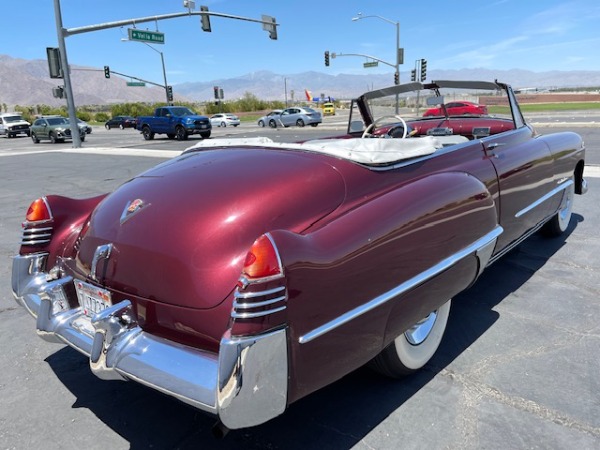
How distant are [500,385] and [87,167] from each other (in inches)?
457

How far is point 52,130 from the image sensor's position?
24.2m

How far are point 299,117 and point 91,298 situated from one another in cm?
2779

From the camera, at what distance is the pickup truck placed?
2222cm

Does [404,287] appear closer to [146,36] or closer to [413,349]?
[413,349]

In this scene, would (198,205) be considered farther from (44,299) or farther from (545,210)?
(545,210)

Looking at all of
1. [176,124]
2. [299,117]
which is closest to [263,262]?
[176,124]

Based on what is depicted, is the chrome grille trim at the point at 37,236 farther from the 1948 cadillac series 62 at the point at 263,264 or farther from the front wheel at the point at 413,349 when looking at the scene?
the front wheel at the point at 413,349

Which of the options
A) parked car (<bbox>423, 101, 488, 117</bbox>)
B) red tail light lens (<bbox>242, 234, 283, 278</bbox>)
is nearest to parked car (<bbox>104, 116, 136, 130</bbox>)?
parked car (<bbox>423, 101, 488, 117</bbox>)

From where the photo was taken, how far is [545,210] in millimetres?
3680

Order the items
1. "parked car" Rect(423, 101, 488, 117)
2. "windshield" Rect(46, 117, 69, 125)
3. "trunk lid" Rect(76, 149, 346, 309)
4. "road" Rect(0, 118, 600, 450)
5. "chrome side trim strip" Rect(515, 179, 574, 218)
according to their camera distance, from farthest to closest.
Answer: "windshield" Rect(46, 117, 69, 125), "parked car" Rect(423, 101, 488, 117), "chrome side trim strip" Rect(515, 179, 574, 218), "road" Rect(0, 118, 600, 450), "trunk lid" Rect(76, 149, 346, 309)

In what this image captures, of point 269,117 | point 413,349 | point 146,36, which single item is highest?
point 146,36

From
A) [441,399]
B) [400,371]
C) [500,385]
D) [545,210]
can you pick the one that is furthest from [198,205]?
[545,210]

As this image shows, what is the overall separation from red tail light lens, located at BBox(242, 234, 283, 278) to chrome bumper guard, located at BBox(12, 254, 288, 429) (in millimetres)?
198

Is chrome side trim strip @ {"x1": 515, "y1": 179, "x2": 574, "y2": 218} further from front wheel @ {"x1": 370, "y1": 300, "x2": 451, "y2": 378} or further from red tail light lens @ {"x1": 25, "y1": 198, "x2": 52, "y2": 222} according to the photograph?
red tail light lens @ {"x1": 25, "y1": 198, "x2": 52, "y2": 222}
